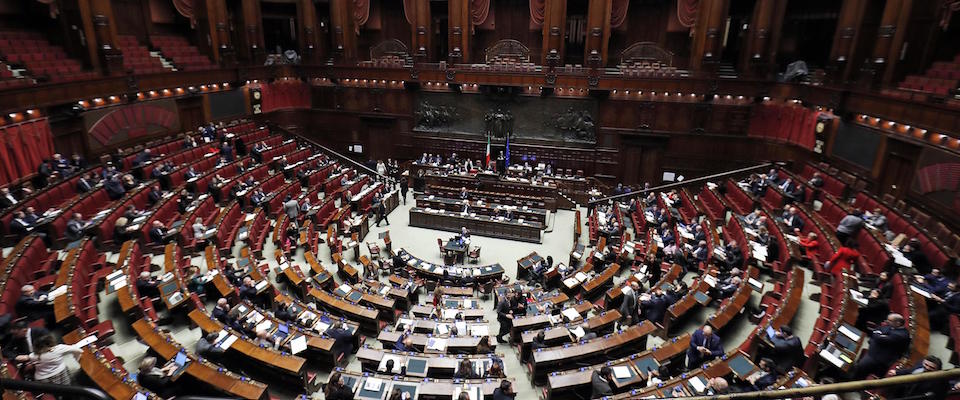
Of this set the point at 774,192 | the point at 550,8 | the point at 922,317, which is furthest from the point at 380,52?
the point at 922,317

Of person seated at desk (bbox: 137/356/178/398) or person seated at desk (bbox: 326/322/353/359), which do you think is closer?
person seated at desk (bbox: 137/356/178/398)

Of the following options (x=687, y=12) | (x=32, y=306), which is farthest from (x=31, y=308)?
(x=687, y=12)

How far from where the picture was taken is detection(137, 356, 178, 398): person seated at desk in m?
6.88

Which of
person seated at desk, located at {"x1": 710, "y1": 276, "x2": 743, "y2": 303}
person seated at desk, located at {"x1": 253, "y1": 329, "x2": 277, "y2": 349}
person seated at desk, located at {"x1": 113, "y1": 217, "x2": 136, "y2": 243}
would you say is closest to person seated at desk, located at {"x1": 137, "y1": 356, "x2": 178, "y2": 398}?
person seated at desk, located at {"x1": 253, "y1": 329, "x2": 277, "y2": 349}

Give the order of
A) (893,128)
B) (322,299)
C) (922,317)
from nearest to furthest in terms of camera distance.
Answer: (922,317) → (322,299) → (893,128)

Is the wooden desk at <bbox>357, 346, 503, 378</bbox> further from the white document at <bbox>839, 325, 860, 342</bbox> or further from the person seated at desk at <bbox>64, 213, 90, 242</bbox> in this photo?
the person seated at desk at <bbox>64, 213, 90, 242</bbox>

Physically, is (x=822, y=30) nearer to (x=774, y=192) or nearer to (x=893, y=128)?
(x=893, y=128)

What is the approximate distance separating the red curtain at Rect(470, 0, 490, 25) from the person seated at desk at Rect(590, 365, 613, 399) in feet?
63.4

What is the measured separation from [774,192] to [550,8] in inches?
470

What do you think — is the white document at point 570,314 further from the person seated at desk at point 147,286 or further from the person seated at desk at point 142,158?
the person seated at desk at point 142,158

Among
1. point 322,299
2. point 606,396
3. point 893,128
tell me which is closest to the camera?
point 606,396

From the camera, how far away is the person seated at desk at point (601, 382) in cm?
725

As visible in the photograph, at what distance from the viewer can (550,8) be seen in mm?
21109

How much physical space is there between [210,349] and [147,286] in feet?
9.23
